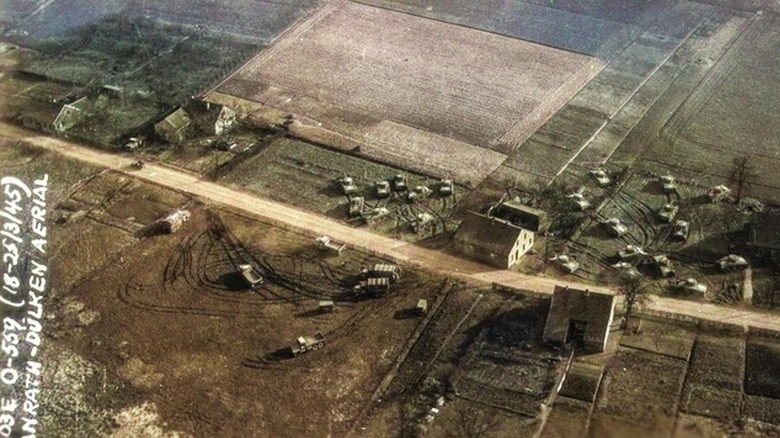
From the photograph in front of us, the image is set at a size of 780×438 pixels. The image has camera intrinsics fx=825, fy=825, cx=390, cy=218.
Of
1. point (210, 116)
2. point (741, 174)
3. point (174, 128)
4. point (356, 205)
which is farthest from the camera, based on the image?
point (210, 116)

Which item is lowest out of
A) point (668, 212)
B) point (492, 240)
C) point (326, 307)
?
point (326, 307)

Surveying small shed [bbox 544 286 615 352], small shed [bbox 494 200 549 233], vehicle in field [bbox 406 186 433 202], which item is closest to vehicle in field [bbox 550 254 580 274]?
small shed [bbox 494 200 549 233]

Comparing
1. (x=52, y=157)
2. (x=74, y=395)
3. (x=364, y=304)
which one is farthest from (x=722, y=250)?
(x=52, y=157)

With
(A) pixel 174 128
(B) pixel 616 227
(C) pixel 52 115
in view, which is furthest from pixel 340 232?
(C) pixel 52 115

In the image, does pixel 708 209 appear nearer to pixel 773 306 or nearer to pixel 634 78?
pixel 773 306

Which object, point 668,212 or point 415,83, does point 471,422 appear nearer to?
point 668,212

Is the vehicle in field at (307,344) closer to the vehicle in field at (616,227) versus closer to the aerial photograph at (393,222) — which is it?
the aerial photograph at (393,222)

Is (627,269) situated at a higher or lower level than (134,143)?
higher
